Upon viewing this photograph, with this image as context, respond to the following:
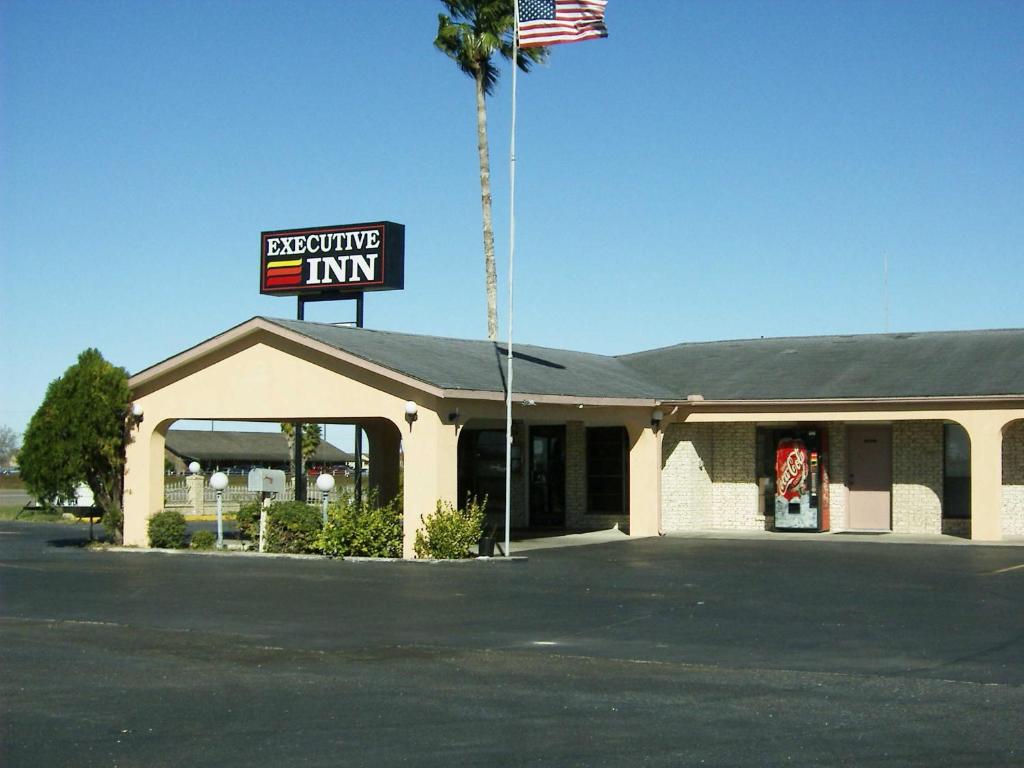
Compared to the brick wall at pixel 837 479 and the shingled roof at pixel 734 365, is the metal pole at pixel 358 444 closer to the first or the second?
the shingled roof at pixel 734 365

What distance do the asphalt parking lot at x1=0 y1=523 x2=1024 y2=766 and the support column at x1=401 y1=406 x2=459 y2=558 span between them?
1630mm

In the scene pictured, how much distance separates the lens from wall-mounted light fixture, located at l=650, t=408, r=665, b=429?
26.4 meters

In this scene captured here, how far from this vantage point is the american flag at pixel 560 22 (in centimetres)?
2108

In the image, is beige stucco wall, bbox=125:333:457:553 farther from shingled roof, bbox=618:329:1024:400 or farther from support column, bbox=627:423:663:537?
shingled roof, bbox=618:329:1024:400

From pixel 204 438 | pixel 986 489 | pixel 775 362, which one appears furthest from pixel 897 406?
pixel 204 438

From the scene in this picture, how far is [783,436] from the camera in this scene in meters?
27.6

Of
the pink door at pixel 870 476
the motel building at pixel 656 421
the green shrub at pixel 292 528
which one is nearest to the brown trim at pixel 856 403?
the motel building at pixel 656 421

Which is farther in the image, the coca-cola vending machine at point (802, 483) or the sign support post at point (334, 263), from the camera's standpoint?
the sign support post at point (334, 263)

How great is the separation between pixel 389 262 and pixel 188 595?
13.7m

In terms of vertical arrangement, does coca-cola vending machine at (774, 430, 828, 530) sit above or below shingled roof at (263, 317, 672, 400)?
below

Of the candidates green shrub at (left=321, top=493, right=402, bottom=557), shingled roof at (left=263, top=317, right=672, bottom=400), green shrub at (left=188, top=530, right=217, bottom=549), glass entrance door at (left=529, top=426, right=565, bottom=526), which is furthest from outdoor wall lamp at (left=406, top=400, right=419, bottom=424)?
glass entrance door at (left=529, top=426, right=565, bottom=526)

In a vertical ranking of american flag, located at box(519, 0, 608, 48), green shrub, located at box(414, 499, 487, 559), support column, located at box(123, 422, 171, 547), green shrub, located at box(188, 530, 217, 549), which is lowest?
green shrub, located at box(188, 530, 217, 549)

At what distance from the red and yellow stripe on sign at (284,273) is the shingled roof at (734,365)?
5.34 meters

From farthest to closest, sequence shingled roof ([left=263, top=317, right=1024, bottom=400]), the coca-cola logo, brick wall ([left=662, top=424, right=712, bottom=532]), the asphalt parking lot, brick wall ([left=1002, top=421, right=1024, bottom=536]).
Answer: brick wall ([left=662, top=424, right=712, bottom=532]), the coca-cola logo, brick wall ([left=1002, top=421, right=1024, bottom=536]), shingled roof ([left=263, top=317, right=1024, bottom=400]), the asphalt parking lot
